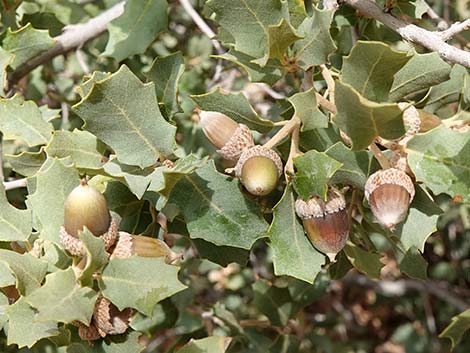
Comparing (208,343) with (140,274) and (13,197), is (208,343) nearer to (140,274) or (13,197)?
(140,274)

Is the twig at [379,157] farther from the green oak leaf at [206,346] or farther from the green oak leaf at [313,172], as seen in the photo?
the green oak leaf at [206,346]

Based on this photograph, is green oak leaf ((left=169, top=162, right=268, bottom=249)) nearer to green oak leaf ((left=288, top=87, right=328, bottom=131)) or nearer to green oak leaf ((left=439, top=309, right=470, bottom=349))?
green oak leaf ((left=288, top=87, right=328, bottom=131))

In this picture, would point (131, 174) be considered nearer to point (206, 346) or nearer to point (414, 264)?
point (206, 346)

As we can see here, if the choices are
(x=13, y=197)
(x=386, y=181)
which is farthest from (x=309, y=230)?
(x=13, y=197)

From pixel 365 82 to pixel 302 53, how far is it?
0.18 metres

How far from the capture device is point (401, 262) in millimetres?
1537

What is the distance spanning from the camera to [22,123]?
1589 mm

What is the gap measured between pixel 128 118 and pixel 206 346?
1.64 feet

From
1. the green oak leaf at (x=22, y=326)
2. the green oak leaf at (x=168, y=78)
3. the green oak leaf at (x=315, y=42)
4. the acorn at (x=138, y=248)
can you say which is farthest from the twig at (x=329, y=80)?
the green oak leaf at (x=22, y=326)

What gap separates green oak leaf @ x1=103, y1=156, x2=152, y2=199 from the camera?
124 cm

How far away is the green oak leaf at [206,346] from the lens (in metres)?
1.50

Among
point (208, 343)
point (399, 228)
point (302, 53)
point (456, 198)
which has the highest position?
point (302, 53)

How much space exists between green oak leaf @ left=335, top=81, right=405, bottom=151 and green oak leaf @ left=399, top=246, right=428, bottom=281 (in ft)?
1.21

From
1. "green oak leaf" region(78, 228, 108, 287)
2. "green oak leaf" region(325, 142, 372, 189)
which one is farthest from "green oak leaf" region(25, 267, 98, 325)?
"green oak leaf" region(325, 142, 372, 189)
